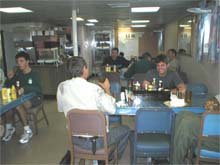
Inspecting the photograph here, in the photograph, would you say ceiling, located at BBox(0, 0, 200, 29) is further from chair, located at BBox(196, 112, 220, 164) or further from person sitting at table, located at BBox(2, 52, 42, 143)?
chair, located at BBox(196, 112, 220, 164)

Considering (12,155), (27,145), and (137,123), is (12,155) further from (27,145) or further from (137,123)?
(137,123)

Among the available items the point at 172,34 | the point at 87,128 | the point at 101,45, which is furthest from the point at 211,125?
the point at 101,45

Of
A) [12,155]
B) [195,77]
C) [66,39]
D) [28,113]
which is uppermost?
[66,39]

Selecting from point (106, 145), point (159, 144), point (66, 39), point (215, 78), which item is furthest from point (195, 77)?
point (66, 39)

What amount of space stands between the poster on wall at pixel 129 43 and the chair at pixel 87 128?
9890 mm

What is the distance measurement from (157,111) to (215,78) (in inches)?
79.8

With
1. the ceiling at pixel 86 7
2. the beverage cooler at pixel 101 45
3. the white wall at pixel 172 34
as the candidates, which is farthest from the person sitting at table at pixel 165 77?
the beverage cooler at pixel 101 45

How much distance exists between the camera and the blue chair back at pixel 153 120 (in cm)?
204

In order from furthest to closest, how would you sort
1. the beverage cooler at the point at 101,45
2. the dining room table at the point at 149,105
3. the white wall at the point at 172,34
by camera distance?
the beverage cooler at the point at 101,45 → the white wall at the point at 172,34 → the dining room table at the point at 149,105

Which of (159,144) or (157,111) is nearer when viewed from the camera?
(157,111)

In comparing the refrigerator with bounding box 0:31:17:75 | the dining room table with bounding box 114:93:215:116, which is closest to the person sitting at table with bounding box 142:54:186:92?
the dining room table with bounding box 114:93:215:116

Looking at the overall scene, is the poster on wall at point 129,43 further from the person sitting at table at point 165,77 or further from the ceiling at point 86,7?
the person sitting at table at point 165,77

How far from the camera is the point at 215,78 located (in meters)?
3.63

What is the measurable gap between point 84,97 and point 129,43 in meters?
10.0
